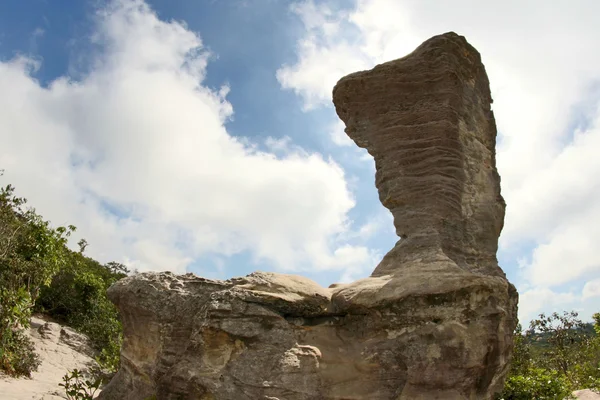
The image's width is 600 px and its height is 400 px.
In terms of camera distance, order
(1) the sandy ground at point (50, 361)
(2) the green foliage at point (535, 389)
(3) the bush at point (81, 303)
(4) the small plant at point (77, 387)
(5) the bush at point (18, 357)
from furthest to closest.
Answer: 1. (3) the bush at point (81, 303)
2. (5) the bush at point (18, 357)
3. (1) the sandy ground at point (50, 361)
4. (2) the green foliage at point (535, 389)
5. (4) the small plant at point (77, 387)

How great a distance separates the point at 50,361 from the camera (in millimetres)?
19453

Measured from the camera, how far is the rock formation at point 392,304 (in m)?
6.41

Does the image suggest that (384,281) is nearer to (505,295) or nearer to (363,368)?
(363,368)

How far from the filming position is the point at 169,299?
7242 mm

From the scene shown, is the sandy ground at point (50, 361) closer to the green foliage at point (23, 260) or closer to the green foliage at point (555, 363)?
the green foliage at point (23, 260)

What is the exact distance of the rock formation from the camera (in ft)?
21.0

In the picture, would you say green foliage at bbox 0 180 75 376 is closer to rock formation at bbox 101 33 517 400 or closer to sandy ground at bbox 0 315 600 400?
sandy ground at bbox 0 315 600 400

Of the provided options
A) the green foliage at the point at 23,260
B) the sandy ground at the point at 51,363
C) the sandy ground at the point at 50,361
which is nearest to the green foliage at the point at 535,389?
the sandy ground at the point at 51,363

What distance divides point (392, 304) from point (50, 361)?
17.6m

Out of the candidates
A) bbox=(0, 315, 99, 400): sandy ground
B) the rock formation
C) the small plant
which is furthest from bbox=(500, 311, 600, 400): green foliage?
bbox=(0, 315, 99, 400): sandy ground

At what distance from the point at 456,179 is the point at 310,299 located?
A: 122 inches

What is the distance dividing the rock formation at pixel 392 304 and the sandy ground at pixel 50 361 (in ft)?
23.2

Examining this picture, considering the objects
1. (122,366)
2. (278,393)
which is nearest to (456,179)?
(278,393)

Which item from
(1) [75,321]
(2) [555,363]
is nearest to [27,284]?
(1) [75,321]
